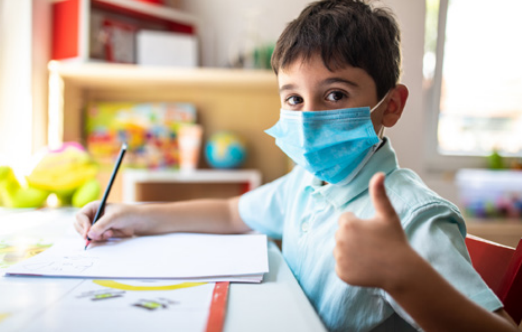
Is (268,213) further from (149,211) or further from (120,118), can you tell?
(120,118)

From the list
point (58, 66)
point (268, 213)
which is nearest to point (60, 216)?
point (268, 213)

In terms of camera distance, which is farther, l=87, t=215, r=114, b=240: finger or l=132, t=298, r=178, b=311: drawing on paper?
l=87, t=215, r=114, b=240: finger

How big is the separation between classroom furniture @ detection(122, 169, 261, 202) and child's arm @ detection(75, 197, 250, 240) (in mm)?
608

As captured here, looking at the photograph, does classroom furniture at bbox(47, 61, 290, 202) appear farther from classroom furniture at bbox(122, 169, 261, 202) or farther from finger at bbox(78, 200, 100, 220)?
finger at bbox(78, 200, 100, 220)

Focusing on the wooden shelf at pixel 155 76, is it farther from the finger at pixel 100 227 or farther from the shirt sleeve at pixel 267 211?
the finger at pixel 100 227

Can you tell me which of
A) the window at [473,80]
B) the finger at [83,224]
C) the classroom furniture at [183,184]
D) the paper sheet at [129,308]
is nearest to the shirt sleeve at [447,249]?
the paper sheet at [129,308]

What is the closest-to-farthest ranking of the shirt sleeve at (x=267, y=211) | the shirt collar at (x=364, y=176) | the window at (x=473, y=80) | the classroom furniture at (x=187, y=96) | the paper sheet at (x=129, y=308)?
the paper sheet at (x=129, y=308)
the shirt collar at (x=364, y=176)
the shirt sleeve at (x=267, y=211)
the classroom furniture at (x=187, y=96)
the window at (x=473, y=80)

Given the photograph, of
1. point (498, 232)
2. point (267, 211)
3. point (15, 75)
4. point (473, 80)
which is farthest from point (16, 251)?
point (473, 80)

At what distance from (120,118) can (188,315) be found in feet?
4.11

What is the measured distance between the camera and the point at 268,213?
0.76 metres

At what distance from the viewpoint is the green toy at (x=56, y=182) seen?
1.00 metres

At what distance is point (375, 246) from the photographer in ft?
1.15

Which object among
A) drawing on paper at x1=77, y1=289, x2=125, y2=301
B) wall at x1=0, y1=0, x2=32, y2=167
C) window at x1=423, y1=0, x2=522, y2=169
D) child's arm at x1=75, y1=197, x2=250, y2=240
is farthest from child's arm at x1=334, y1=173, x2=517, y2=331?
window at x1=423, y1=0, x2=522, y2=169

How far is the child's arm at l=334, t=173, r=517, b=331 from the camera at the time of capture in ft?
1.13
